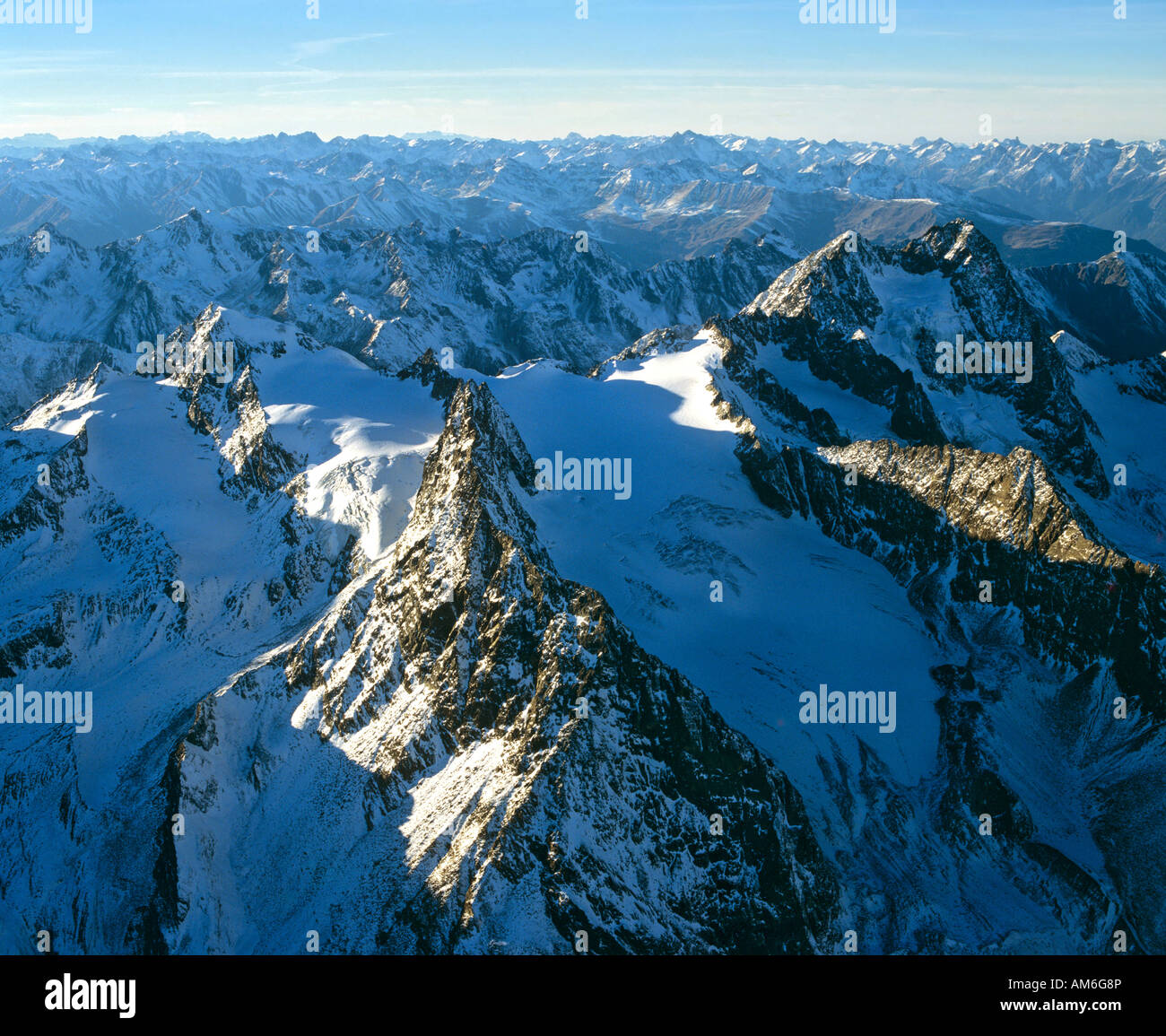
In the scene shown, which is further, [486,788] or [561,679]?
[561,679]

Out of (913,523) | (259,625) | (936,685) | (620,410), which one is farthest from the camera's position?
(620,410)

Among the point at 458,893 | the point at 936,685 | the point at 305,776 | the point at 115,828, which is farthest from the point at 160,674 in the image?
the point at 936,685

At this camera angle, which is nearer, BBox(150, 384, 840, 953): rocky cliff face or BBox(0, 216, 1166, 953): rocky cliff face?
BBox(150, 384, 840, 953): rocky cliff face

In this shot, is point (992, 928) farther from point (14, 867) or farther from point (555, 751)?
point (14, 867)

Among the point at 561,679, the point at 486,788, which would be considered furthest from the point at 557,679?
the point at 486,788

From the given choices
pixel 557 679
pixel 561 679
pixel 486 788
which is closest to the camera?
pixel 486 788

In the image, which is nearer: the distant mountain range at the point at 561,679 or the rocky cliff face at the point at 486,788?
the rocky cliff face at the point at 486,788

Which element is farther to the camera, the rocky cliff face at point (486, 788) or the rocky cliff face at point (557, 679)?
the rocky cliff face at point (557, 679)

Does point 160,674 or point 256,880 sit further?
point 160,674

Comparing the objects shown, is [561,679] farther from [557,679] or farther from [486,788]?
[486,788]

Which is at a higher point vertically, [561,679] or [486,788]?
[561,679]

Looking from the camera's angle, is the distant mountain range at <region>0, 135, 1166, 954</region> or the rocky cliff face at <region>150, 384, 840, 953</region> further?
the distant mountain range at <region>0, 135, 1166, 954</region>
